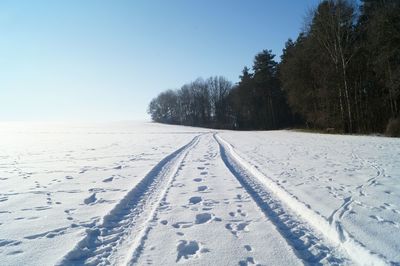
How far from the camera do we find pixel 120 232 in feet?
14.5

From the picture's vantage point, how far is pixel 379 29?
20.3 metres

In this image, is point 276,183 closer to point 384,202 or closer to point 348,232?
point 384,202

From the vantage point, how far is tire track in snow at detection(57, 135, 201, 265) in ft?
11.9

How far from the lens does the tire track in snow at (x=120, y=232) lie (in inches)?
143

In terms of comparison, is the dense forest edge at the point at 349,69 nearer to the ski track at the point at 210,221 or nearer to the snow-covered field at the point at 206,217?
the snow-covered field at the point at 206,217

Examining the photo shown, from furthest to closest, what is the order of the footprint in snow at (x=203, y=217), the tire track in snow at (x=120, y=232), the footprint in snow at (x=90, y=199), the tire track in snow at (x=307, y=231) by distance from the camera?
the footprint in snow at (x=90, y=199), the footprint in snow at (x=203, y=217), the tire track in snow at (x=120, y=232), the tire track in snow at (x=307, y=231)

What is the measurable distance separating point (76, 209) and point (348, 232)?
16.1 ft

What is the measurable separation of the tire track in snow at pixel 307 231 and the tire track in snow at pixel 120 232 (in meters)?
2.19

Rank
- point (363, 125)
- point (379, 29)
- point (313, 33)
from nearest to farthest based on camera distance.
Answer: point (379, 29)
point (313, 33)
point (363, 125)

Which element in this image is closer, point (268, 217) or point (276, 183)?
point (268, 217)

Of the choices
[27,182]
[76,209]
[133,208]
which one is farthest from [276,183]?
[27,182]

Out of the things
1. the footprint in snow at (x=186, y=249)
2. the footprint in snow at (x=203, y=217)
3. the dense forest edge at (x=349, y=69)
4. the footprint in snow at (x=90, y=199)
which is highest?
the dense forest edge at (x=349, y=69)

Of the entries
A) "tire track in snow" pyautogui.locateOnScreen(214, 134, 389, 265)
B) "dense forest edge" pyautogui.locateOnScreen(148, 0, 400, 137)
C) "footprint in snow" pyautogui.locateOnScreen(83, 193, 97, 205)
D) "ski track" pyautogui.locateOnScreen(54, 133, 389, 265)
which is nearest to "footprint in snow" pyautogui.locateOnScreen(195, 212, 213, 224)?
"ski track" pyautogui.locateOnScreen(54, 133, 389, 265)

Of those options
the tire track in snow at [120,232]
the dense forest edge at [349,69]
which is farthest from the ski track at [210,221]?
the dense forest edge at [349,69]
